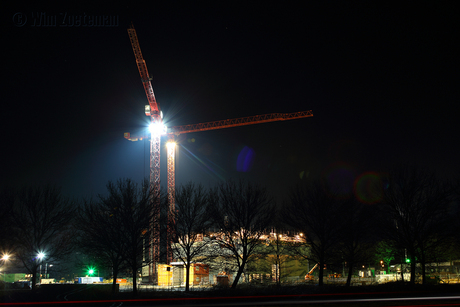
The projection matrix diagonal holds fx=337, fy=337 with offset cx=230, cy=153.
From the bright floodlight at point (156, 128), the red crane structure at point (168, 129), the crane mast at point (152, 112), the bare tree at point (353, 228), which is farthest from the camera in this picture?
the bright floodlight at point (156, 128)

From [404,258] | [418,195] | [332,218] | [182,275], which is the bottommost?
[182,275]

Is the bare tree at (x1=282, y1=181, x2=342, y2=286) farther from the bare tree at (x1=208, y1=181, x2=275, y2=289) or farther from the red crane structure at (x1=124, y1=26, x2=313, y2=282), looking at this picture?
the red crane structure at (x1=124, y1=26, x2=313, y2=282)

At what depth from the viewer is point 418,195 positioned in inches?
1463

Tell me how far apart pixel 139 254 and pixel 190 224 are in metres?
6.16

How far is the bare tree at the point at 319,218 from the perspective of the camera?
1409 inches

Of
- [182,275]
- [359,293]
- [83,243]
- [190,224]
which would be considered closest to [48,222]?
[83,243]

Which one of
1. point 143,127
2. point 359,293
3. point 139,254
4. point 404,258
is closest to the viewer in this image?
point 359,293

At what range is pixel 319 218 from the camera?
120 feet

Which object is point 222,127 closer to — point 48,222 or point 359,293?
point 48,222

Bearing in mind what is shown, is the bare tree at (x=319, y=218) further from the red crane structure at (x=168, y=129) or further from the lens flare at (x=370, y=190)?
the red crane structure at (x=168, y=129)

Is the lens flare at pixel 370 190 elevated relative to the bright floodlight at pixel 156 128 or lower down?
lower down

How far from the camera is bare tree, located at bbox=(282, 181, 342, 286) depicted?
35.8 metres

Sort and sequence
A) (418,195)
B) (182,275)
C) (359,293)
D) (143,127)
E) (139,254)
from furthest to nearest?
(143,127) → (182,275) → (418,195) → (139,254) → (359,293)

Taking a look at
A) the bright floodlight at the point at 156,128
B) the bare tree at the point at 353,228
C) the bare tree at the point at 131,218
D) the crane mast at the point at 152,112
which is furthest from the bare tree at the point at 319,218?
the bright floodlight at the point at 156,128
